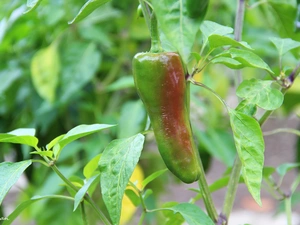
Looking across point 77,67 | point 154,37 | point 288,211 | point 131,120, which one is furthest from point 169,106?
point 77,67

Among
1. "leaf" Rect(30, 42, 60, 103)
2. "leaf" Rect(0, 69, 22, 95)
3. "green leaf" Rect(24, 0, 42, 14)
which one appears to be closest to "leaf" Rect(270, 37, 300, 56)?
"green leaf" Rect(24, 0, 42, 14)

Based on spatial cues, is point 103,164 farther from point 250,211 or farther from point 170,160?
point 250,211

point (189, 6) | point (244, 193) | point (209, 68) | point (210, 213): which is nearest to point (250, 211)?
point (244, 193)

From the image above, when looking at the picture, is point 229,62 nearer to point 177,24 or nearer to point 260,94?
point 260,94

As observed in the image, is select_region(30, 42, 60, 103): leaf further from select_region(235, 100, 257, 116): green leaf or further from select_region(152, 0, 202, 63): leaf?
select_region(152, 0, 202, 63): leaf

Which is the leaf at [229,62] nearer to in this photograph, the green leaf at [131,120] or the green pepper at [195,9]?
the green pepper at [195,9]

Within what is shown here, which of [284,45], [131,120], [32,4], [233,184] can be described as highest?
[32,4]

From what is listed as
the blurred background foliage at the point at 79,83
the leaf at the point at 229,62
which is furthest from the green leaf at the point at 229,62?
the blurred background foliage at the point at 79,83
